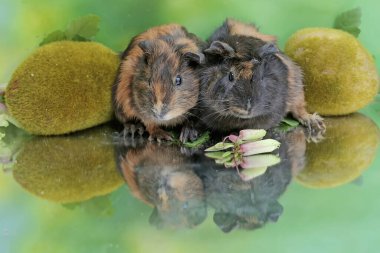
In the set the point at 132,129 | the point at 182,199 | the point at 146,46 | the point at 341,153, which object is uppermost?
the point at 146,46

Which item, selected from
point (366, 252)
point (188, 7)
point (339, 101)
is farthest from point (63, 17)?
point (366, 252)

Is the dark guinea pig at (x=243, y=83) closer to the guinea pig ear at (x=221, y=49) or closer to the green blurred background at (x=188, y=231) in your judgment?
the guinea pig ear at (x=221, y=49)

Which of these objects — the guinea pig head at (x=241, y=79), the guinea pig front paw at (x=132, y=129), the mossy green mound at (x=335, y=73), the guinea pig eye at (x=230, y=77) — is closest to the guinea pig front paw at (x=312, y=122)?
the mossy green mound at (x=335, y=73)

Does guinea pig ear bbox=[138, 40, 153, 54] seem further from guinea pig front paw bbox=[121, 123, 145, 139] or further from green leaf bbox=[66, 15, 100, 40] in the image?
green leaf bbox=[66, 15, 100, 40]

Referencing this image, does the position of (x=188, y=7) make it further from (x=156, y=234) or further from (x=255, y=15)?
(x=156, y=234)

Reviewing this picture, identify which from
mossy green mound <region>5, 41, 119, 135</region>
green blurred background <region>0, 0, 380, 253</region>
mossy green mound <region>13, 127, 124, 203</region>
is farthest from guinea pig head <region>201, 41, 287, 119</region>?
mossy green mound <region>5, 41, 119, 135</region>

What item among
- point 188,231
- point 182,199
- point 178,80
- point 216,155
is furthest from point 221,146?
point 188,231

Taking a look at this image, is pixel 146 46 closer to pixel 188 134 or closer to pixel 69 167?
pixel 188 134
